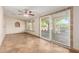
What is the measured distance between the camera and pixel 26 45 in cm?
175

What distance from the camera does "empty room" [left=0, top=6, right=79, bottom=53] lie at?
5.63 feet

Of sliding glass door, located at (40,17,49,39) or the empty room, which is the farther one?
sliding glass door, located at (40,17,49,39)

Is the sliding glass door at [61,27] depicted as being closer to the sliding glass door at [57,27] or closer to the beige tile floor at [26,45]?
the sliding glass door at [57,27]

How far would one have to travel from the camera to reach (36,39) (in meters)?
1.81

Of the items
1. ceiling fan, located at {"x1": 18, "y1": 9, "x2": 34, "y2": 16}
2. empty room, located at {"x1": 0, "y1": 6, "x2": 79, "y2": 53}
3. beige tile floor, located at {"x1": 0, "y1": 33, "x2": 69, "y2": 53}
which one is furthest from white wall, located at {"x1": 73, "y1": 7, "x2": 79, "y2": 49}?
ceiling fan, located at {"x1": 18, "y1": 9, "x2": 34, "y2": 16}

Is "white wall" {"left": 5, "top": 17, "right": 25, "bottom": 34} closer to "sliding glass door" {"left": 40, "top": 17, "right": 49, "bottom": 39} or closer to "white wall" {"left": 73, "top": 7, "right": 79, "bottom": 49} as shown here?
"sliding glass door" {"left": 40, "top": 17, "right": 49, "bottom": 39}

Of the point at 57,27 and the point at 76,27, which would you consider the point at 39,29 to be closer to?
the point at 57,27

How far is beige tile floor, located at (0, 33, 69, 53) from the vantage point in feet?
5.66

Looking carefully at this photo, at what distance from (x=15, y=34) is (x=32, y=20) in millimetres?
382

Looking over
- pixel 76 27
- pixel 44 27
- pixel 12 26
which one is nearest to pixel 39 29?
pixel 44 27

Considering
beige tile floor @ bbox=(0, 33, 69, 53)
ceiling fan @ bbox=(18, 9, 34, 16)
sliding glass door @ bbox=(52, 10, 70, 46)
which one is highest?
ceiling fan @ bbox=(18, 9, 34, 16)

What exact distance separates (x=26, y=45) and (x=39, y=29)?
0.36 meters

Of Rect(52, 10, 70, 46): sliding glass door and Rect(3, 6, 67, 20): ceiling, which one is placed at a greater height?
Rect(3, 6, 67, 20): ceiling
